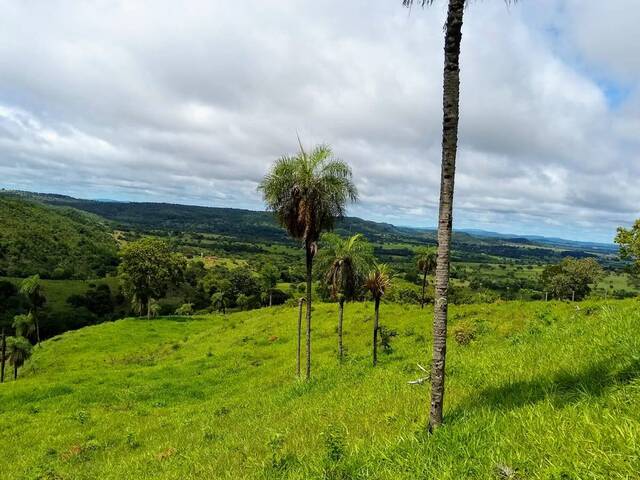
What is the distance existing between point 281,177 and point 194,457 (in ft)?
40.6

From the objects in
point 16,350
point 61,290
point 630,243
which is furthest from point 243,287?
point 630,243

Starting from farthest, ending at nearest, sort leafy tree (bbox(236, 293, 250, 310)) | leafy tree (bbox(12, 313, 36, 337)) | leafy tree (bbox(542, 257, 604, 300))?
leafy tree (bbox(236, 293, 250, 310))
leafy tree (bbox(542, 257, 604, 300))
leafy tree (bbox(12, 313, 36, 337))

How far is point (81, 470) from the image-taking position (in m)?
13.9

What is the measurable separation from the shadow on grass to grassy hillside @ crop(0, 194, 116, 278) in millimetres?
166794

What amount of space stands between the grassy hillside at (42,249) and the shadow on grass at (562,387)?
167 metres

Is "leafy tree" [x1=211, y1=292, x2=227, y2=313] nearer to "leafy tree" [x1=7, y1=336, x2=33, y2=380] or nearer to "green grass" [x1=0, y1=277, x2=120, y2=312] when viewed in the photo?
"green grass" [x1=0, y1=277, x2=120, y2=312]

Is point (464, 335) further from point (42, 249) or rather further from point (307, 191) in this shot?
point (42, 249)

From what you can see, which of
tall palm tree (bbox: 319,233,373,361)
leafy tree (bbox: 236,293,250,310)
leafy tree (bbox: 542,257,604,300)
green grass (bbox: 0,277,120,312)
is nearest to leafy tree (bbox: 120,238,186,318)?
tall palm tree (bbox: 319,233,373,361)

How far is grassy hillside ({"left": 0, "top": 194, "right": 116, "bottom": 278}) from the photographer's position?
14775 cm

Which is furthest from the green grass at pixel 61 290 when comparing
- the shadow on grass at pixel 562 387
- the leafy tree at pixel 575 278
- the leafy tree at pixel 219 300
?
the shadow on grass at pixel 562 387

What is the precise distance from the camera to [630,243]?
43.8 m

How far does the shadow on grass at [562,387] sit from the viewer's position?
7.55m

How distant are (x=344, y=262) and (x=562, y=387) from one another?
672 inches

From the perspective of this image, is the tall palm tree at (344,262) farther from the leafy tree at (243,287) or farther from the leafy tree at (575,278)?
the leafy tree at (243,287)
